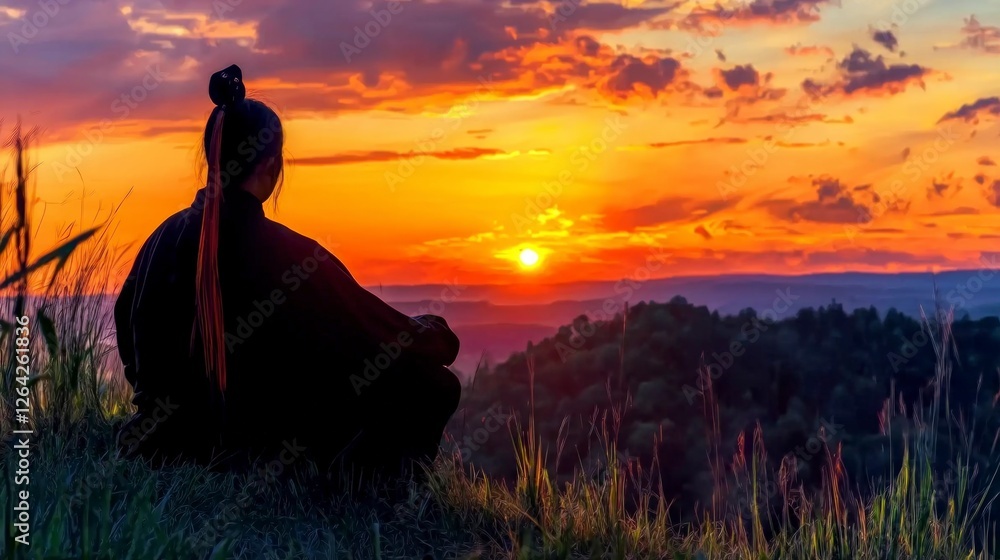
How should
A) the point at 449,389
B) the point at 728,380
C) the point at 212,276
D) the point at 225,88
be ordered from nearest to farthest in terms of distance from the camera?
the point at 212,276, the point at 225,88, the point at 449,389, the point at 728,380

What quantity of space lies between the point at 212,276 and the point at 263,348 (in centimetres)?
33

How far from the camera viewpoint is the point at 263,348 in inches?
136

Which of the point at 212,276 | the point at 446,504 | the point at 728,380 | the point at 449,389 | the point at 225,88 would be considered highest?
the point at 225,88

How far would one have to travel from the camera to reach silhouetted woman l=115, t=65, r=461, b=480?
340 centimetres

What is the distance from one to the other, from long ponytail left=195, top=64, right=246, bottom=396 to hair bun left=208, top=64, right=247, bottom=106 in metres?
0.06

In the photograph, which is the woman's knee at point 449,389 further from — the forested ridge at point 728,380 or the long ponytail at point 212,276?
the forested ridge at point 728,380

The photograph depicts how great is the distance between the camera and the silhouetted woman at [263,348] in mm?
3402

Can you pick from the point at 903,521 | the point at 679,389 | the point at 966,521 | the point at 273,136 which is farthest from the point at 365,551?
the point at 679,389

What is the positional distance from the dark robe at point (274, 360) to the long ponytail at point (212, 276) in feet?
0.26

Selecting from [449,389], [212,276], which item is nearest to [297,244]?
[212,276]

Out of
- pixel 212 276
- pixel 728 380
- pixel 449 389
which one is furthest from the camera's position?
pixel 728 380

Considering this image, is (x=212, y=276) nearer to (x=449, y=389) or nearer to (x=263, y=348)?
(x=263, y=348)

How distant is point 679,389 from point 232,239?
1460 cm

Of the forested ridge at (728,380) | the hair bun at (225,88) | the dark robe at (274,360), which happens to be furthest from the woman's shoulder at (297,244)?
the forested ridge at (728,380)
